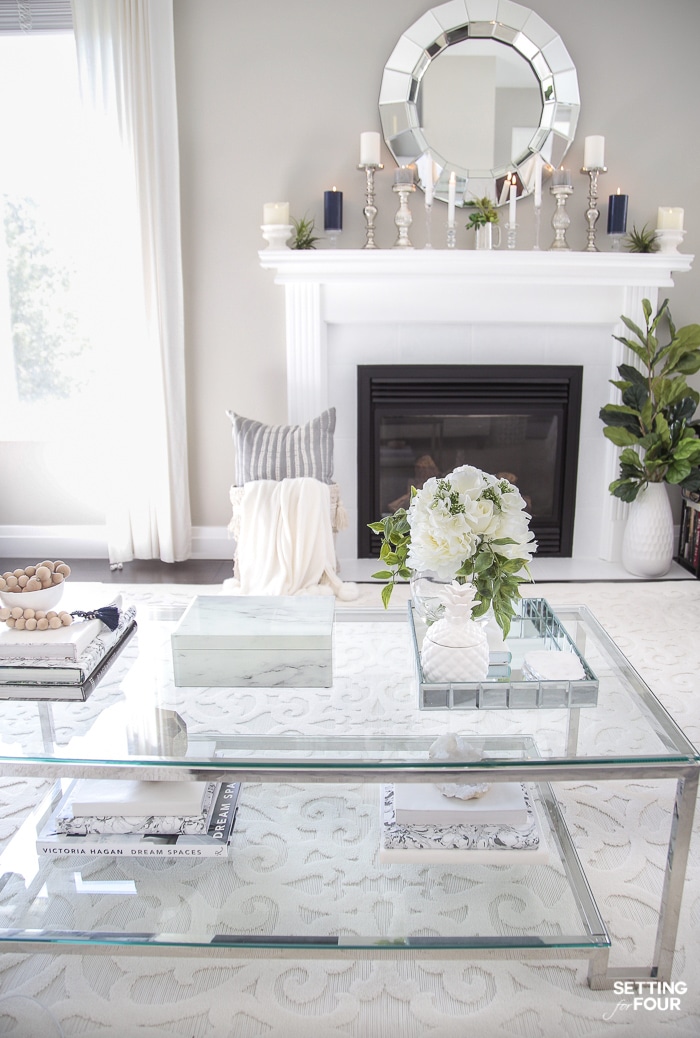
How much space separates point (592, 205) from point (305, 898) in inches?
121

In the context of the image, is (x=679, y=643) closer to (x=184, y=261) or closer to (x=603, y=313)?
(x=603, y=313)

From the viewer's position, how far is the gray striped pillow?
11.1ft

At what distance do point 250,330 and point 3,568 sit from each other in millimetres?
1625

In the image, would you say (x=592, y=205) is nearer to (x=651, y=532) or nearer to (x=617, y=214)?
(x=617, y=214)

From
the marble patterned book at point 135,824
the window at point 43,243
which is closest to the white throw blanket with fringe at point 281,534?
the window at point 43,243

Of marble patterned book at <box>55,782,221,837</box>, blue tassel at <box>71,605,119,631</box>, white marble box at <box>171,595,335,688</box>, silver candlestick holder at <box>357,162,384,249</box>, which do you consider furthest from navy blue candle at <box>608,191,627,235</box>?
marble patterned book at <box>55,782,221,837</box>

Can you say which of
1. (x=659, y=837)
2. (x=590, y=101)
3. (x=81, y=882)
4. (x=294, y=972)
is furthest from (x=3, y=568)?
(x=590, y=101)

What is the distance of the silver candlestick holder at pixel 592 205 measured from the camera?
3.54m

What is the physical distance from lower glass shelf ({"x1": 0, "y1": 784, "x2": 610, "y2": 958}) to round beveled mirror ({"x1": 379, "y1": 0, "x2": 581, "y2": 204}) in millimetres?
2796

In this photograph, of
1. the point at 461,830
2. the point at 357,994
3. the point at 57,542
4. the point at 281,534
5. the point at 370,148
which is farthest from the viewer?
the point at 57,542

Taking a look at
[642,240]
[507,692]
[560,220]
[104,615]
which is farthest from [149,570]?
[642,240]

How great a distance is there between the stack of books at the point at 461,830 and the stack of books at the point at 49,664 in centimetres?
72

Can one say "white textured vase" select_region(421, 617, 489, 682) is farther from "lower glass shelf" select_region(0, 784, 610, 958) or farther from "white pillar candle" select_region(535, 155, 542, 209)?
"white pillar candle" select_region(535, 155, 542, 209)

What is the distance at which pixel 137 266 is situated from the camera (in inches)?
143
